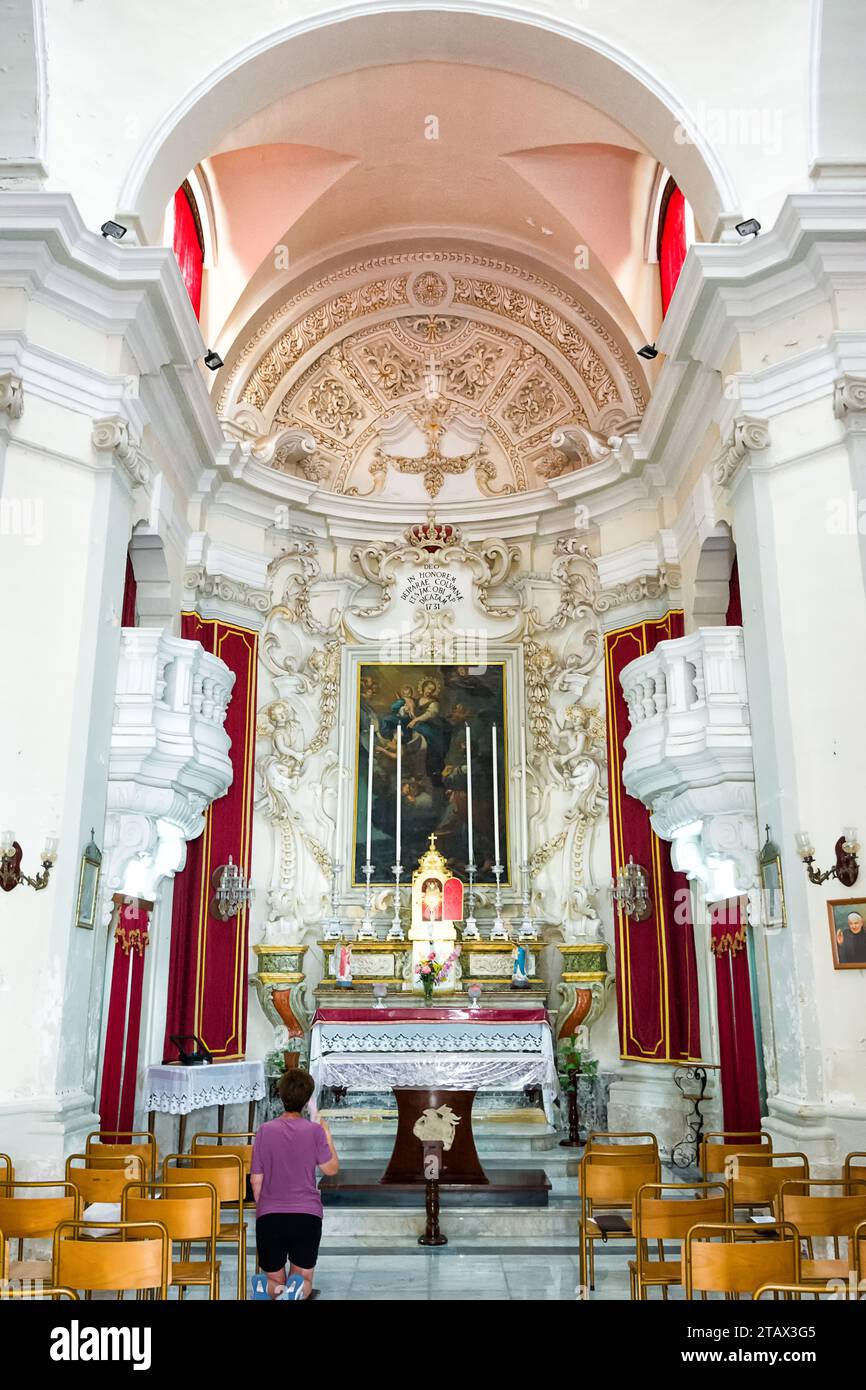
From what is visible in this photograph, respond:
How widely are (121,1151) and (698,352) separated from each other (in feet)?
23.4

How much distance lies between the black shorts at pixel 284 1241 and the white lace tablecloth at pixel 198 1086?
4421 millimetres

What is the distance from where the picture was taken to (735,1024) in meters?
8.88

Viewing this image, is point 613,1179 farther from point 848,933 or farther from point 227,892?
point 227,892

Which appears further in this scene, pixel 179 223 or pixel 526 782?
pixel 526 782

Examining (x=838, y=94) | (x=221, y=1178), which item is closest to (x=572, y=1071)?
(x=221, y=1178)

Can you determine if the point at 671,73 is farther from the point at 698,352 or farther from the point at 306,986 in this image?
the point at 306,986

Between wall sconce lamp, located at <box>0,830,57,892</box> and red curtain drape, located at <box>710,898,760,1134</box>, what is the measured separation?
16.8 feet

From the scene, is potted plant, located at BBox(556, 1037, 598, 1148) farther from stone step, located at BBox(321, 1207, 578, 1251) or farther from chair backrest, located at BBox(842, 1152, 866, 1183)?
chair backrest, located at BBox(842, 1152, 866, 1183)

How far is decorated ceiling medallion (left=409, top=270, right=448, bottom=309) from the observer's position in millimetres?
12898

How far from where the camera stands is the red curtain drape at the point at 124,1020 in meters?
8.52

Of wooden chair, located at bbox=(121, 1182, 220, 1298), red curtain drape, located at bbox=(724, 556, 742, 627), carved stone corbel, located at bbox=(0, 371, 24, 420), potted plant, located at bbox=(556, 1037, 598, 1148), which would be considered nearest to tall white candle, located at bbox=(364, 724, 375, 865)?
potted plant, located at bbox=(556, 1037, 598, 1148)

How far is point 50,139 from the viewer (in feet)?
27.9
